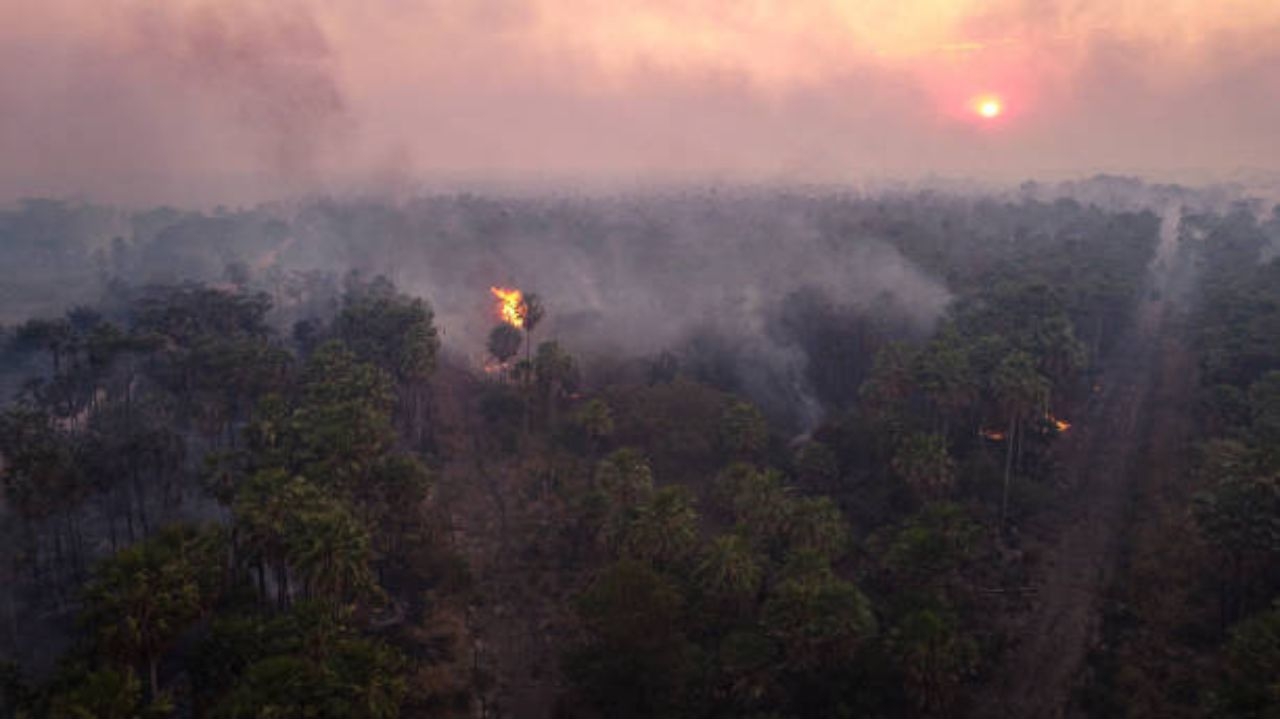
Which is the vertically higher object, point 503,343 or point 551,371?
point 503,343

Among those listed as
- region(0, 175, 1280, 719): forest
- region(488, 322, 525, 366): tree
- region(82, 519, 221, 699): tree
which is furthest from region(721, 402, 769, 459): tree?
region(82, 519, 221, 699): tree

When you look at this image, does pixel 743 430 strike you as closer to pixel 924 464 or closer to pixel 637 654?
pixel 924 464

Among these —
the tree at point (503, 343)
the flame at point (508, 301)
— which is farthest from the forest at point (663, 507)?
the flame at point (508, 301)

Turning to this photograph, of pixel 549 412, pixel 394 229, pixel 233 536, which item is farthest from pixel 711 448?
pixel 394 229

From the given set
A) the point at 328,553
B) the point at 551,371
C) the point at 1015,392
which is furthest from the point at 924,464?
the point at 328,553

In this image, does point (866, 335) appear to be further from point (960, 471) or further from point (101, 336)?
point (101, 336)

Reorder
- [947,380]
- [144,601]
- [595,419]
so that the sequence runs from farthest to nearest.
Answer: [595,419]
[947,380]
[144,601]
